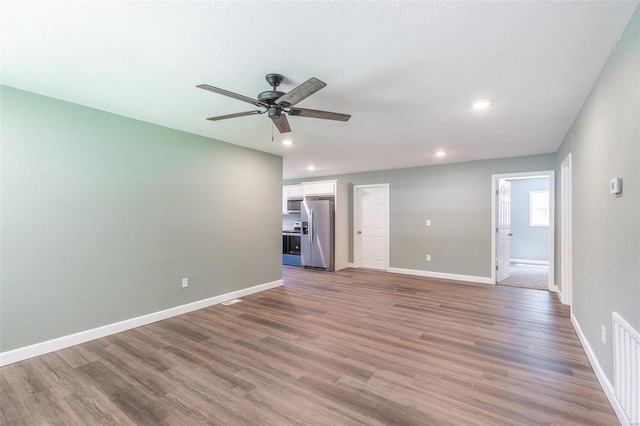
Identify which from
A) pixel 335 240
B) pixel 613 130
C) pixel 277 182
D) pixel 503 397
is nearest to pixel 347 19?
pixel 613 130

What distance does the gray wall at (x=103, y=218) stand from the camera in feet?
8.82

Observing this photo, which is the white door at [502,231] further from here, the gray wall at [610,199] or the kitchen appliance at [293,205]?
the kitchen appliance at [293,205]

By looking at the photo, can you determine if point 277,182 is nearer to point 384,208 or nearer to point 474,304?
point 384,208

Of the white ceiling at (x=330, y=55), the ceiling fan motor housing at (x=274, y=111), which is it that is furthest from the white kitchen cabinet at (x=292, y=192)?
the ceiling fan motor housing at (x=274, y=111)

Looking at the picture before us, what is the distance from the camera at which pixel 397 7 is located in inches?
63.2

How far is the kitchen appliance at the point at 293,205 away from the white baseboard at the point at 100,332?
360cm

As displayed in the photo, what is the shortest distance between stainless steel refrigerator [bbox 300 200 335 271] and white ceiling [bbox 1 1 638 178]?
3.62 m

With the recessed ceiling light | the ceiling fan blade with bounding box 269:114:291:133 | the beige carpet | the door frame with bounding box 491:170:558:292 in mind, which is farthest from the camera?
the beige carpet

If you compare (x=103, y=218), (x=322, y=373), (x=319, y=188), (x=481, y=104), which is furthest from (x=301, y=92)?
(x=319, y=188)

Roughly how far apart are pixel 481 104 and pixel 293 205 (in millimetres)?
5701

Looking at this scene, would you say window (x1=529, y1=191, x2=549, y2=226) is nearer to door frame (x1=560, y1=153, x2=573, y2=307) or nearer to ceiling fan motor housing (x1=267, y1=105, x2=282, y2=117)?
door frame (x1=560, y1=153, x2=573, y2=307)

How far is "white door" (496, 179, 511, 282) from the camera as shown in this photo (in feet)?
18.8

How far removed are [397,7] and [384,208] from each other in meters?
5.75

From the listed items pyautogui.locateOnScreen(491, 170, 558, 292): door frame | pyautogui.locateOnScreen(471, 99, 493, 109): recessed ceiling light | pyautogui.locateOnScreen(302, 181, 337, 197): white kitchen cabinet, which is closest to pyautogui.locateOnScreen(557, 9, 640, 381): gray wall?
pyautogui.locateOnScreen(471, 99, 493, 109): recessed ceiling light
